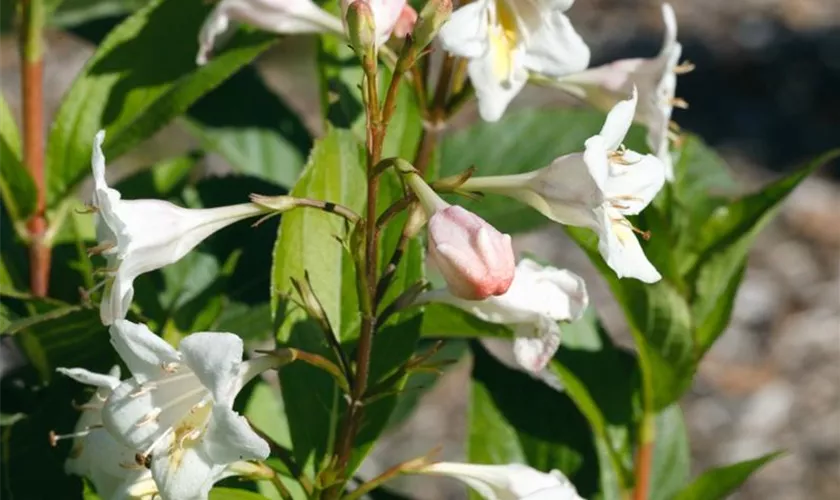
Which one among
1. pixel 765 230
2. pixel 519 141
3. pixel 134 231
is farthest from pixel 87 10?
pixel 765 230

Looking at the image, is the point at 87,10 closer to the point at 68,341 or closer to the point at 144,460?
the point at 68,341

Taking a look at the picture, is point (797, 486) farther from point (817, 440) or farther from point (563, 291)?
point (563, 291)

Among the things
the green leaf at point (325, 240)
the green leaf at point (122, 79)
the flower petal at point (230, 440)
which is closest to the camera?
the flower petal at point (230, 440)

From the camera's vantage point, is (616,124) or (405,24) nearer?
(616,124)

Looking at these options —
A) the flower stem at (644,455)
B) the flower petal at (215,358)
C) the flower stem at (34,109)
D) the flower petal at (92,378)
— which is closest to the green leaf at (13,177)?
the flower stem at (34,109)

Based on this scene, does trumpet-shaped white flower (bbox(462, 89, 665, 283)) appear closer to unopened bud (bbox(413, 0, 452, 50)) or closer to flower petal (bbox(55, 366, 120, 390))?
unopened bud (bbox(413, 0, 452, 50))

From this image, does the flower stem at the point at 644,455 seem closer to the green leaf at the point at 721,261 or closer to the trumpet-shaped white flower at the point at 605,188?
the green leaf at the point at 721,261
